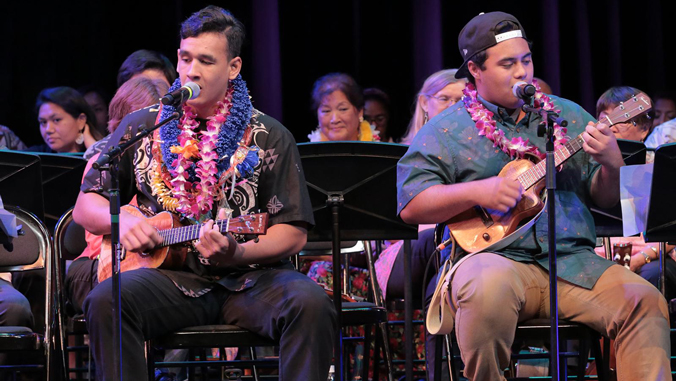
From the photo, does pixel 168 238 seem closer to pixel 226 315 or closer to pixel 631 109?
pixel 226 315

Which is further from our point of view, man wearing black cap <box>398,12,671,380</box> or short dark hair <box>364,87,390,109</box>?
short dark hair <box>364,87,390,109</box>

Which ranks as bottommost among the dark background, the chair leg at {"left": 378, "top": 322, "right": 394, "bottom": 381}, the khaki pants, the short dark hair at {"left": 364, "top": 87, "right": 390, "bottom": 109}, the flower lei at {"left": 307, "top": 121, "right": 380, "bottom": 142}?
the chair leg at {"left": 378, "top": 322, "right": 394, "bottom": 381}

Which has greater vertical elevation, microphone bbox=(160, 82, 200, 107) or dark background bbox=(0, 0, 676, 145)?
dark background bbox=(0, 0, 676, 145)

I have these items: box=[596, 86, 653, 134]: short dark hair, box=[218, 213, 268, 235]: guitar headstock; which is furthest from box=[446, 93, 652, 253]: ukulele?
box=[596, 86, 653, 134]: short dark hair

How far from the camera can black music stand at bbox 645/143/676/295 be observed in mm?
3033

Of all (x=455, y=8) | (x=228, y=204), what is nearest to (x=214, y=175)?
(x=228, y=204)

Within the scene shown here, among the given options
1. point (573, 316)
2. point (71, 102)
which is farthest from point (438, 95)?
point (71, 102)

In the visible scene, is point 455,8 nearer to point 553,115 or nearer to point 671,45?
point 671,45

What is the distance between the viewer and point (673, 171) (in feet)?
9.98

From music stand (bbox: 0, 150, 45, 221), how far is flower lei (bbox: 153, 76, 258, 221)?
0.52 meters

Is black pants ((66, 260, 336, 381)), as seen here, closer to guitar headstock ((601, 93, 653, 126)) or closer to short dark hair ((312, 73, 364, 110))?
guitar headstock ((601, 93, 653, 126))

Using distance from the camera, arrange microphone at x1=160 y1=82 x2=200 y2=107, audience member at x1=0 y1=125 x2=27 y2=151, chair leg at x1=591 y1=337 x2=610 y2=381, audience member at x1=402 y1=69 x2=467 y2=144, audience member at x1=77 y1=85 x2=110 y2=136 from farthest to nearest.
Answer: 1. audience member at x1=77 y1=85 x2=110 y2=136
2. audience member at x1=0 y1=125 x2=27 y2=151
3. audience member at x1=402 y1=69 x2=467 y2=144
4. chair leg at x1=591 y1=337 x2=610 y2=381
5. microphone at x1=160 y1=82 x2=200 y2=107

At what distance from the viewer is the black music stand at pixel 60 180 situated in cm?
409

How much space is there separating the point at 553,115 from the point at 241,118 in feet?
4.02
